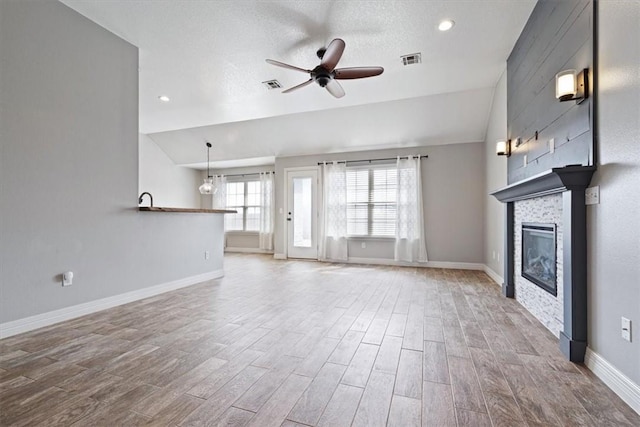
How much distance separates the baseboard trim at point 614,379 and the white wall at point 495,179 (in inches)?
90.5

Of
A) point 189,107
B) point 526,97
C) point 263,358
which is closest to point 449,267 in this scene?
point 526,97

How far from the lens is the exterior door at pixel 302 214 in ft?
22.3

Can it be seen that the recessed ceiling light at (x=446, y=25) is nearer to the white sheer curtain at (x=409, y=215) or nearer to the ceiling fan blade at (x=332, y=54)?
the ceiling fan blade at (x=332, y=54)

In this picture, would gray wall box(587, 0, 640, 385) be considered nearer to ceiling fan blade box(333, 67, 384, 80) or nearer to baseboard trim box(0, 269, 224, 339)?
ceiling fan blade box(333, 67, 384, 80)

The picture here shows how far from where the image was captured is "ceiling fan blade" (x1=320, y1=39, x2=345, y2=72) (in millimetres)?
2674

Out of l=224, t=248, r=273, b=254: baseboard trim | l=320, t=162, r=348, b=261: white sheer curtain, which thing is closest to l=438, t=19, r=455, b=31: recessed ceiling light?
l=320, t=162, r=348, b=261: white sheer curtain

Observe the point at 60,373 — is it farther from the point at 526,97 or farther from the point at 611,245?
the point at 526,97

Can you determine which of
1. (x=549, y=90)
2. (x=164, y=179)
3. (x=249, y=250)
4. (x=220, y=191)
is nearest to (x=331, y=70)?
(x=549, y=90)

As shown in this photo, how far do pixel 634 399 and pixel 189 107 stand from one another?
612cm

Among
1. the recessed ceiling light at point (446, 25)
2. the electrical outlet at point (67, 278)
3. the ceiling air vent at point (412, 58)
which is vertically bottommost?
the electrical outlet at point (67, 278)

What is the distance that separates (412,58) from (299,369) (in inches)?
140

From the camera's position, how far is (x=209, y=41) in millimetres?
3242

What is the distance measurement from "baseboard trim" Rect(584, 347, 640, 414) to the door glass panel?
5401 mm

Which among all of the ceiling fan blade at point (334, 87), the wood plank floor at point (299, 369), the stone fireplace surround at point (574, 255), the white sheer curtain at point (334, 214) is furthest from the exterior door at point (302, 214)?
the stone fireplace surround at point (574, 255)
